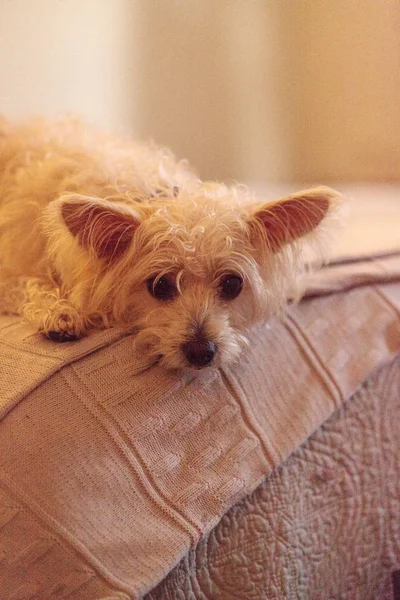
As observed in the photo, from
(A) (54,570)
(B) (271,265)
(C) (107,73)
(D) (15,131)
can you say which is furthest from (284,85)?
(A) (54,570)

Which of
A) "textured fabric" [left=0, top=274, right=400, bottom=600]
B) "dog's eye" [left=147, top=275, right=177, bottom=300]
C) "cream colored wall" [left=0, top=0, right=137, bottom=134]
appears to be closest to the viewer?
"textured fabric" [left=0, top=274, right=400, bottom=600]

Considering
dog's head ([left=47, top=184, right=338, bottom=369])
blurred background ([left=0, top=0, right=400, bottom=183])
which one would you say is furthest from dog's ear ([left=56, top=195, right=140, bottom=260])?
blurred background ([left=0, top=0, right=400, bottom=183])

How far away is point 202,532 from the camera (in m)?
1.06

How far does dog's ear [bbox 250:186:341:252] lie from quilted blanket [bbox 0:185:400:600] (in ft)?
0.70

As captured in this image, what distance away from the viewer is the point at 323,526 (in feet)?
4.09

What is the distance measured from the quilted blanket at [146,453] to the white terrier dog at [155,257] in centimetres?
6

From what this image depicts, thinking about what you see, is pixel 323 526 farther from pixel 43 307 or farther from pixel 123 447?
pixel 43 307

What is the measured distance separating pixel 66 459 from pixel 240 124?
6.45 ft

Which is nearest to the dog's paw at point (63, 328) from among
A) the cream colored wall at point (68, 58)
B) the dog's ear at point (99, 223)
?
the dog's ear at point (99, 223)

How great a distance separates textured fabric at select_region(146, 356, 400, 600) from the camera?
1116 millimetres

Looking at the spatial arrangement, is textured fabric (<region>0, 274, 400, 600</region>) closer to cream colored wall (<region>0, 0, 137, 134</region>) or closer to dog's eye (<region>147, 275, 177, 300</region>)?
dog's eye (<region>147, 275, 177, 300</region>)

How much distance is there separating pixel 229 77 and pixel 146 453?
190 centimetres

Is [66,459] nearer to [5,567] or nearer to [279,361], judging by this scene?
[5,567]

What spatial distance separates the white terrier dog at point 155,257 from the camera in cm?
118
